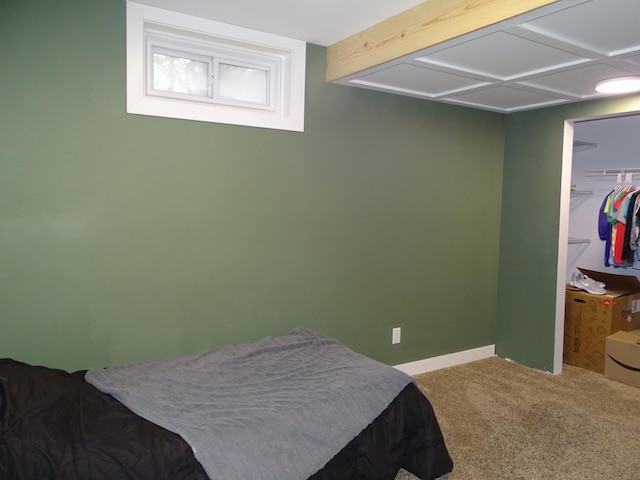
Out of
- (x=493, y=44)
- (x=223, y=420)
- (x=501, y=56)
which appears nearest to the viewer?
(x=223, y=420)

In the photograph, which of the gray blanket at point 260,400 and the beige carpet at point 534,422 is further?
the beige carpet at point 534,422

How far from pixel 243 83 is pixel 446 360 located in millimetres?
2626

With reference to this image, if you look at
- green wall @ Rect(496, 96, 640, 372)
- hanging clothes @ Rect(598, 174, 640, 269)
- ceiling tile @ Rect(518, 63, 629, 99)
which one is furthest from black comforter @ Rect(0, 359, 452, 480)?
hanging clothes @ Rect(598, 174, 640, 269)

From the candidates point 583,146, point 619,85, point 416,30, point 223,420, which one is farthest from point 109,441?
point 583,146

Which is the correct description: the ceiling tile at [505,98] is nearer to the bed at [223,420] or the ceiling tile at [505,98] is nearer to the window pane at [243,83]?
the window pane at [243,83]

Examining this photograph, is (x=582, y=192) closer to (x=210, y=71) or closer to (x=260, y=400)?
(x=210, y=71)

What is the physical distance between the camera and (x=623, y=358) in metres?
3.54

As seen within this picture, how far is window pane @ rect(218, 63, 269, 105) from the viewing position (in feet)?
9.33

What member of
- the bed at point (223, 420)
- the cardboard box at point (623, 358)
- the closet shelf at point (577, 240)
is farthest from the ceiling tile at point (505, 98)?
the bed at point (223, 420)

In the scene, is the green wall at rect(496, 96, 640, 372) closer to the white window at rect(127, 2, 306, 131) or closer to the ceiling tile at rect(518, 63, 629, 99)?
the ceiling tile at rect(518, 63, 629, 99)

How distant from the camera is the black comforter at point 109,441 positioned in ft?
5.14

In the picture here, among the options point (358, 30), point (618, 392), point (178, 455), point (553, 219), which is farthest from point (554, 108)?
point (178, 455)

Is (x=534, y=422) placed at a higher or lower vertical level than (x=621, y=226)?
lower

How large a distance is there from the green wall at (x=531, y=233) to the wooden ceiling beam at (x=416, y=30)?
6.01 feet
